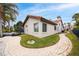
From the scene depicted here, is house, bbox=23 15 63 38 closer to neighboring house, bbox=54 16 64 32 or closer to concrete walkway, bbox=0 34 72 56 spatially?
neighboring house, bbox=54 16 64 32

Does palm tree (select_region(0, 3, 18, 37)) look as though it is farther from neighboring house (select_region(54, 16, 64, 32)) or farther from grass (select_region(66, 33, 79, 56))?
grass (select_region(66, 33, 79, 56))

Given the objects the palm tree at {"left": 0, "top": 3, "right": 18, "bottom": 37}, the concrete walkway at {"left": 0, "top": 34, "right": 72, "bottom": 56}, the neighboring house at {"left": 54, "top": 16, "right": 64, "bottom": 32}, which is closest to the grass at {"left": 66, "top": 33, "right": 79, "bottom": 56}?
the concrete walkway at {"left": 0, "top": 34, "right": 72, "bottom": 56}

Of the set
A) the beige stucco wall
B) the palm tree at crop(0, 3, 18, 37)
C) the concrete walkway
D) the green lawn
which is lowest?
the concrete walkway

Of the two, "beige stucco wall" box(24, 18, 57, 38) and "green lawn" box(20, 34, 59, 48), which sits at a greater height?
"beige stucco wall" box(24, 18, 57, 38)

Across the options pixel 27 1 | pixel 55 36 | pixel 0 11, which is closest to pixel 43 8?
pixel 27 1

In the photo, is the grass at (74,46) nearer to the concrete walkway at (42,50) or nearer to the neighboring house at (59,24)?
the concrete walkway at (42,50)

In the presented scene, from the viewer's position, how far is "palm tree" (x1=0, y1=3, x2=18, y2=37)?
207 centimetres

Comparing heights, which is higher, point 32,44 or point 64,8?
point 64,8

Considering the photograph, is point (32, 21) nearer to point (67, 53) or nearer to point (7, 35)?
point (7, 35)

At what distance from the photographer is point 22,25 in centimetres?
209

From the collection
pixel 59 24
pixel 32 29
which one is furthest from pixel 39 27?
pixel 59 24

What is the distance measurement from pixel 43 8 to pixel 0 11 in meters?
0.43

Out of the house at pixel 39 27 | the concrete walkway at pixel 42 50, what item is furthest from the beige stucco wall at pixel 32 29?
the concrete walkway at pixel 42 50

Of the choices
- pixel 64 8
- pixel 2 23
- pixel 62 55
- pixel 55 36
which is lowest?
pixel 62 55
